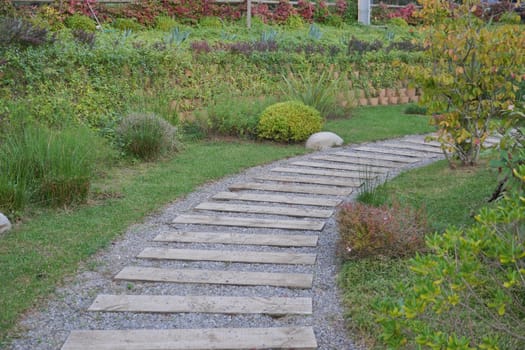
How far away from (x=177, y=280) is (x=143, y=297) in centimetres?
29

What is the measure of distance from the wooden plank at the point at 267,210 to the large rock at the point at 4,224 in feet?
4.83

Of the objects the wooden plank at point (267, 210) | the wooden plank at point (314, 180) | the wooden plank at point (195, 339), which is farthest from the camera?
the wooden plank at point (314, 180)

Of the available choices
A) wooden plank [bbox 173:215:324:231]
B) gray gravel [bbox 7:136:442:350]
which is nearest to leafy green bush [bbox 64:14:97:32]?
wooden plank [bbox 173:215:324:231]

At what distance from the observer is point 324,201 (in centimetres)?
543

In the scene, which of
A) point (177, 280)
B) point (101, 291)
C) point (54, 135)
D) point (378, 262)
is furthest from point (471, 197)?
point (54, 135)

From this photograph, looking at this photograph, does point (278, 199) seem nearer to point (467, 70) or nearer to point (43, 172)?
point (43, 172)

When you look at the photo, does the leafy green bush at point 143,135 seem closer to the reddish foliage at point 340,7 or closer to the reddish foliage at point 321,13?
the reddish foliage at point 321,13

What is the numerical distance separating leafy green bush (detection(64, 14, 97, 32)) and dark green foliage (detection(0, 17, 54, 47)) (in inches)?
278

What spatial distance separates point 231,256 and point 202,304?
0.76 m

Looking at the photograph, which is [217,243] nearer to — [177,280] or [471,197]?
[177,280]

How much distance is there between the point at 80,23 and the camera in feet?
48.4

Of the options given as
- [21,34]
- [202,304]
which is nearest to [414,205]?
[202,304]

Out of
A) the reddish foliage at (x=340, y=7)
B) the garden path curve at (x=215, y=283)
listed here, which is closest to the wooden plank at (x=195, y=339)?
the garden path curve at (x=215, y=283)

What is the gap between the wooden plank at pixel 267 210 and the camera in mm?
5039
